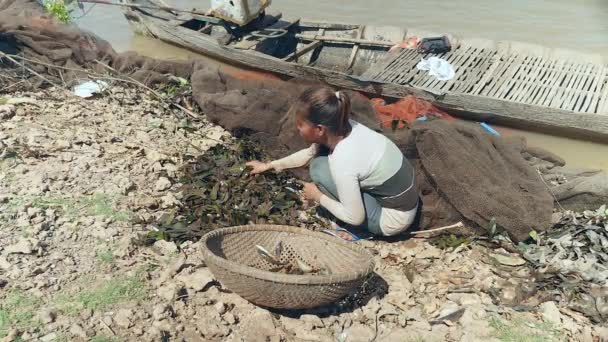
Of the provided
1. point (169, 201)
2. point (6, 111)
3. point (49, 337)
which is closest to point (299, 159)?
point (169, 201)

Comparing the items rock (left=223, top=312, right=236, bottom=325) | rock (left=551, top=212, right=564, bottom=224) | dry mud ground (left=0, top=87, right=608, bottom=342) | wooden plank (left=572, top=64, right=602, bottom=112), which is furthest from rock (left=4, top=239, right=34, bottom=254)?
wooden plank (left=572, top=64, right=602, bottom=112)

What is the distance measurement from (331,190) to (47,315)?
5.99 ft

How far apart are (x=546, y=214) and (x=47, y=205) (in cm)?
336

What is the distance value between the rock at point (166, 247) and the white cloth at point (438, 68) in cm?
410

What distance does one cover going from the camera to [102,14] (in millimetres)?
11148

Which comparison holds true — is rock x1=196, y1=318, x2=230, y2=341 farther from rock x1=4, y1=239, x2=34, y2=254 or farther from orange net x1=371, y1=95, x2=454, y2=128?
orange net x1=371, y1=95, x2=454, y2=128

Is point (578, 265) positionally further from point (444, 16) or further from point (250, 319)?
Result: point (444, 16)

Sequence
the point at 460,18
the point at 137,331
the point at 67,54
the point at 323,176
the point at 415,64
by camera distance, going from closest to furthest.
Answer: the point at 137,331 → the point at 323,176 → the point at 67,54 → the point at 415,64 → the point at 460,18

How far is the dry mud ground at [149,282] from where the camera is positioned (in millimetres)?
3066

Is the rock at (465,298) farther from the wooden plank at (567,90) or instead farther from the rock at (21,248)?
the wooden plank at (567,90)

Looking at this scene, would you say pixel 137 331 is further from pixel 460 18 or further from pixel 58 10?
pixel 460 18

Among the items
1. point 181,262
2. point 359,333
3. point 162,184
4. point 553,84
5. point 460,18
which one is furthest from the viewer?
point 460,18

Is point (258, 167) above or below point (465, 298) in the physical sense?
above

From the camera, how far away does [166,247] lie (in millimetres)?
3656
